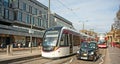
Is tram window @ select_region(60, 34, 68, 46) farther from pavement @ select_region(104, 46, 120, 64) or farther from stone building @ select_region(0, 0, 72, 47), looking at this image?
stone building @ select_region(0, 0, 72, 47)

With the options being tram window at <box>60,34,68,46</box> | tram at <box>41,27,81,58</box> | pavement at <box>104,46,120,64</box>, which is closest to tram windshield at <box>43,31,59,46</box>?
tram at <box>41,27,81,58</box>

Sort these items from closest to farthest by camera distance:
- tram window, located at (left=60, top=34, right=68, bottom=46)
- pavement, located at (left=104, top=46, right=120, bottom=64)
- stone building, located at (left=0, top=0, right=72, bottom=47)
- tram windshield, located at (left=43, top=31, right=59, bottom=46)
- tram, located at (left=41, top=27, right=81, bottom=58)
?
pavement, located at (left=104, top=46, right=120, bottom=64)
tram, located at (left=41, top=27, right=81, bottom=58)
tram windshield, located at (left=43, top=31, right=59, bottom=46)
tram window, located at (left=60, top=34, right=68, bottom=46)
stone building, located at (left=0, top=0, right=72, bottom=47)

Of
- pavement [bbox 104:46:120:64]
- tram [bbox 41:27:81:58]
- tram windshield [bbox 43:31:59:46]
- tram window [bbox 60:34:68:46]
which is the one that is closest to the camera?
pavement [bbox 104:46:120:64]

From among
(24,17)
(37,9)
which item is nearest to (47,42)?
(24,17)

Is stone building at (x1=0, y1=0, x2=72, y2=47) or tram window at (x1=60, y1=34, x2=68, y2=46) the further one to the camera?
stone building at (x1=0, y1=0, x2=72, y2=47)

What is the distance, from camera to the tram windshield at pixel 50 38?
70.7 ft

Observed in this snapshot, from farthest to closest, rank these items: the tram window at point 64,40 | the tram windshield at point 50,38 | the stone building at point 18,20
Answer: the stone building at point 18,20, the tram window at point 64,40, the tram windshield at point 50,38

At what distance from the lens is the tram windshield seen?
70.7 feet

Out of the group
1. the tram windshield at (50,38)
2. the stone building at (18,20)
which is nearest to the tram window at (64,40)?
the tram windshield at (50,38)

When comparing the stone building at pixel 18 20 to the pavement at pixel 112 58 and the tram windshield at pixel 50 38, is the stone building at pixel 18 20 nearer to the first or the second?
the pavement at pixel 112 58

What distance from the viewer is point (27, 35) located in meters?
59.5

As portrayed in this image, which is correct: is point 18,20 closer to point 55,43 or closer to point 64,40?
point 64,40

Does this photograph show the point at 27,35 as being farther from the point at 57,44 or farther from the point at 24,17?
the point at 57,44

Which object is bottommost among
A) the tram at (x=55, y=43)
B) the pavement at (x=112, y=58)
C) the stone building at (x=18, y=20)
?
the pavement at (x=112, y=58)
